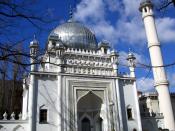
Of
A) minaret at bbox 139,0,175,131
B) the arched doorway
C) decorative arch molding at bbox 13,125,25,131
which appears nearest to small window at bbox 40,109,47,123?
Answer: decorative arch molding at bbox 13,125,25,131

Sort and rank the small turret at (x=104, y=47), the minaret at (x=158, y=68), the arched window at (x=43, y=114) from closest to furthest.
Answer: the arched window at (x=43, y=114)
the minaret at (x=158, y=68)
the small turret at (x=104, y=47)

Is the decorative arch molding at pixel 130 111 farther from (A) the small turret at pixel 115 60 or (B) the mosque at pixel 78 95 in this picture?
(A) the small turret at pixel 115 60

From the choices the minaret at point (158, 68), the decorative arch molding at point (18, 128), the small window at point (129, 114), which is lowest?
the decorative arch molding at point (18, 128)

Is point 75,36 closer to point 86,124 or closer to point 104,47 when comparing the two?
point 104,47

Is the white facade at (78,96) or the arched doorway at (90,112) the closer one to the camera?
the white facade at (78,96)

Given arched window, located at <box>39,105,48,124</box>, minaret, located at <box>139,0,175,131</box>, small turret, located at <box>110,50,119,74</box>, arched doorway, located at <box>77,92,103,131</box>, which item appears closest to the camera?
arched window, located at <box>39,105,48,124</box>

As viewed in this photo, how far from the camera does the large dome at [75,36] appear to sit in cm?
2559

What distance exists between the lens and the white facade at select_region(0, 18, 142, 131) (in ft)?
61.0

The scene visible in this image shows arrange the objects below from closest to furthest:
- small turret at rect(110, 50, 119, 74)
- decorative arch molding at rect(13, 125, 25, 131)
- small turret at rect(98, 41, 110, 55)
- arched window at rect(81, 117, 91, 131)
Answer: decorative arch molding at rect(13, 125, 25, 131) < arched window at rect(81, 117, 91, 131) < small turret at rect(110, 50, 119, 74) < small turret at rect(98, 41, 110, 55)

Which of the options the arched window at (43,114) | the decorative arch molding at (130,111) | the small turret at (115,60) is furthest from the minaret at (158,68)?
the arched window at (43,114)

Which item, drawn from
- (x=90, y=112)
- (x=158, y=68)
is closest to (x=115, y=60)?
(x=158, y=68)

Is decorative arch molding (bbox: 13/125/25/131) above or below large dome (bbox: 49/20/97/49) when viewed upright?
below

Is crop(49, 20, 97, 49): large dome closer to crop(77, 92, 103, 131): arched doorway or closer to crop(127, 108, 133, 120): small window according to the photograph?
crop(77, 92, 103, 131): arched doorway

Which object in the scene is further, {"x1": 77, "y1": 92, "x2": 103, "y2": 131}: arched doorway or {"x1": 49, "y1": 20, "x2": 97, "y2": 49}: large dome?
{"x1": 49, "y1": 20, "x2": 97, "y2": 49}: large dome
